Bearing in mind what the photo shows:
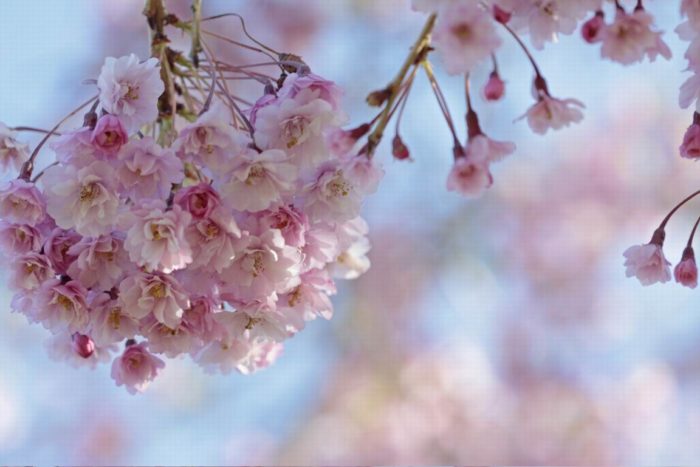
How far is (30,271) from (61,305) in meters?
0.04

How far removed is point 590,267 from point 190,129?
242cm

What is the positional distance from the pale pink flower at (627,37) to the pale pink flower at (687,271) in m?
0.25

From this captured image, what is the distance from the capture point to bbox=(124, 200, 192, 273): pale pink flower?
718 mm

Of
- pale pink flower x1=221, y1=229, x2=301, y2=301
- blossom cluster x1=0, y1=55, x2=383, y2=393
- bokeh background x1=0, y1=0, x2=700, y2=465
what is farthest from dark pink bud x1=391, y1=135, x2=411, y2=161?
bokeh background x1=0, y1=0, x2=700, y2=465

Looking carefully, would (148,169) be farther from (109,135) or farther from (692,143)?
(692,143)

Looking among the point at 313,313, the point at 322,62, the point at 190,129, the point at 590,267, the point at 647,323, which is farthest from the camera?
the point at 590,267

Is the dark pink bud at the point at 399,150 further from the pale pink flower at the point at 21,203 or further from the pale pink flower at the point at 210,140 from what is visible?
the pale pink flower at the point at 21,203

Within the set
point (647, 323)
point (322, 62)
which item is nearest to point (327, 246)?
point (322, 62)

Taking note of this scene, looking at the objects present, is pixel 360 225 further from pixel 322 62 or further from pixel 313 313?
pixel 322 62

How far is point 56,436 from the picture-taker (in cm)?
281

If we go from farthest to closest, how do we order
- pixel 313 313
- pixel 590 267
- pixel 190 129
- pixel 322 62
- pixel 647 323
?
pixel 590 267 < pixel 647 323 < pixel 322 62 < pixel 313 313 < pixel 190 129

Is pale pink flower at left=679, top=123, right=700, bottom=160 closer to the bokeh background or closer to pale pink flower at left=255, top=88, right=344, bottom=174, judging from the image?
pale pink flower at left=255, top=88, right=344, bottom=174

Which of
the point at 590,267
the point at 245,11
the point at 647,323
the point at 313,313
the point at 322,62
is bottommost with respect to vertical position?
the point at 313,313

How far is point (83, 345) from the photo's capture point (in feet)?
2.85
